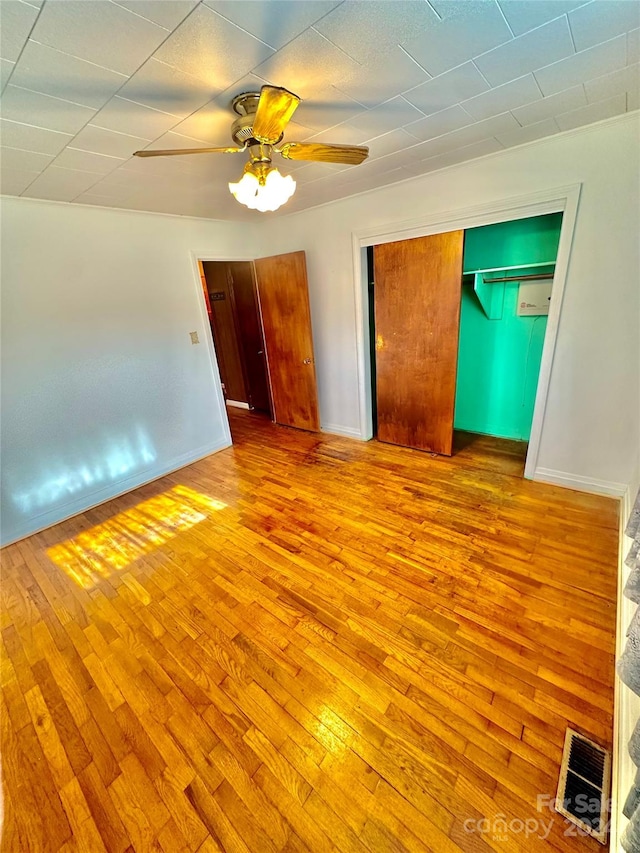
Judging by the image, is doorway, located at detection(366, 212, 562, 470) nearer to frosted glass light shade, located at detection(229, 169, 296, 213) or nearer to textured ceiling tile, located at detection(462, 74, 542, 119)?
textured ceiling tile, located at detection(462, 74, 542, 119)

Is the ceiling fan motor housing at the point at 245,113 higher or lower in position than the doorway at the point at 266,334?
higher

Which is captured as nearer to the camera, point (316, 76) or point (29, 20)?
point (29, 20)

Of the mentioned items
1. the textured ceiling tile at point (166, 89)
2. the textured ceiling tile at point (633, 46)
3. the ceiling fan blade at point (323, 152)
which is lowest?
the ceiling fan blade at point (323, 152)

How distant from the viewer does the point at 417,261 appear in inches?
110

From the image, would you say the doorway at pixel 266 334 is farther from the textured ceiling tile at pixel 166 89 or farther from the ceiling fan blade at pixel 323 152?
the textured ceiling tile at pixel 166 89

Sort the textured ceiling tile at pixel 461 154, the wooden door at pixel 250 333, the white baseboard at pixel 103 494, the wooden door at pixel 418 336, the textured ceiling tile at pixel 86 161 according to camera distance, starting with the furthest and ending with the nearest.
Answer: the wooden door at pixel 250 333 < the wooden door at pixel 418 336 < the white baseboard at pixel 103 494 < the textured ceiling tile at pixel 461 154 < the textured ceiling tile at pixel 86 161

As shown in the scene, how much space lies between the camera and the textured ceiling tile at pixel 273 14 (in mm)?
983

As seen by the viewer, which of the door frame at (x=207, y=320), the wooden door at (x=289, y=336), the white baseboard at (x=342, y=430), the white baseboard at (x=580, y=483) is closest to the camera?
the white baseboard at (x=580, y=483)

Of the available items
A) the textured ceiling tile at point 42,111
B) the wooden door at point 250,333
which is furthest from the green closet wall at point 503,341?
the textured ceiling tile at point 42,111

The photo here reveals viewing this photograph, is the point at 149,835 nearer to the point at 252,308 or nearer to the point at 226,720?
the point at 226,720

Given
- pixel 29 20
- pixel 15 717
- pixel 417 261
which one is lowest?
pixel 15 717

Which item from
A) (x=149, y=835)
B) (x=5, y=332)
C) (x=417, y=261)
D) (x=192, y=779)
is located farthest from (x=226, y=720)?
(x=417, y=261)

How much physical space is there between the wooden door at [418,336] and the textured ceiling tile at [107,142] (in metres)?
1.97

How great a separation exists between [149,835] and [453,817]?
973 millimetres
